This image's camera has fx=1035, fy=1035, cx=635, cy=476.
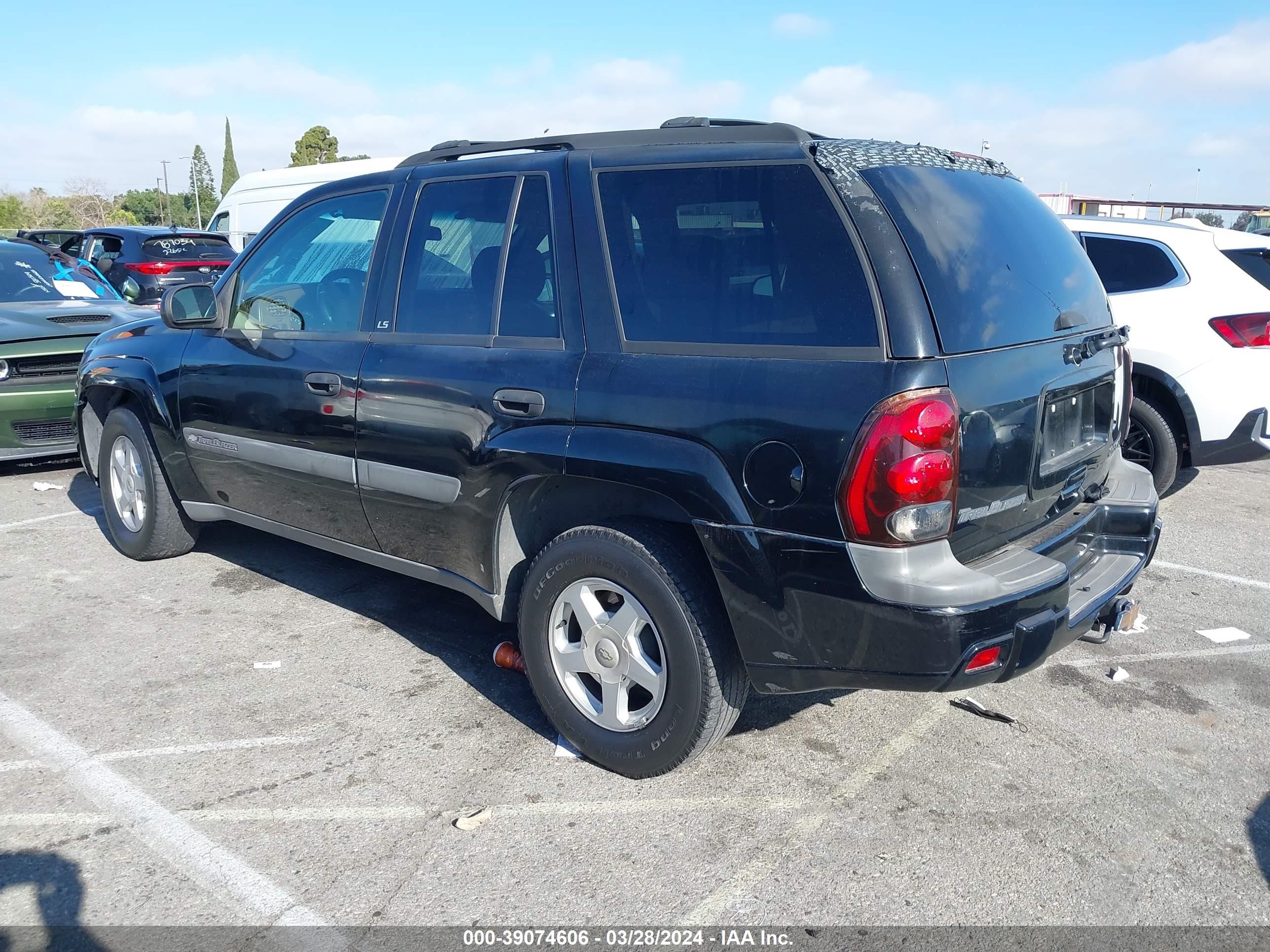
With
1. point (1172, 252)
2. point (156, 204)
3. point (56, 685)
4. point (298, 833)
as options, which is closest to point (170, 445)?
point (56, 685)

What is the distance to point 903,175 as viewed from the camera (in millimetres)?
3033

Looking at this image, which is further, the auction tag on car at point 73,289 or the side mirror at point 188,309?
the auction tag on car at point 73,289

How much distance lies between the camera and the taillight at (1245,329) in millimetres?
6215

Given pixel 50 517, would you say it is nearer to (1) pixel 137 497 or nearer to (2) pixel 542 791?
(1) pixel 137 497

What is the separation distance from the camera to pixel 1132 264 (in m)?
6.80

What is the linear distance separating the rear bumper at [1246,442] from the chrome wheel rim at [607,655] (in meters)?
4.64

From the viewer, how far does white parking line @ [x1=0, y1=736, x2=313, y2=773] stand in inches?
134

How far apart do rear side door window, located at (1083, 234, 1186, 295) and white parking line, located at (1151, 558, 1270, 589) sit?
1.95 m

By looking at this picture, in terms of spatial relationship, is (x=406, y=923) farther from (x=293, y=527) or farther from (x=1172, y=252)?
(x=1172, y=252)

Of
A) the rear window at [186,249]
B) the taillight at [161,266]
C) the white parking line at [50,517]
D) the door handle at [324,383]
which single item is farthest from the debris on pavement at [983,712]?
the rear window at [186,249]

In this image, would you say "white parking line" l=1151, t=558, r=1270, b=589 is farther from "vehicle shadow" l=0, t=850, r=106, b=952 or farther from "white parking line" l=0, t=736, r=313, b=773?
"vehicle shadow" l=0, t=850, r=106, b=952

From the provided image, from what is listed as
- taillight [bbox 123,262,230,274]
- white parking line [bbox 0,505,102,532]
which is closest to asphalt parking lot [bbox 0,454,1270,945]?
white parking line [bbox 0,505,102,532]

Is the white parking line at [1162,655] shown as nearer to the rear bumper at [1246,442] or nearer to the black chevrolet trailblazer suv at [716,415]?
the black chevrolet trailblazer suv at [716,415]

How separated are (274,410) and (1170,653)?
392 cm
